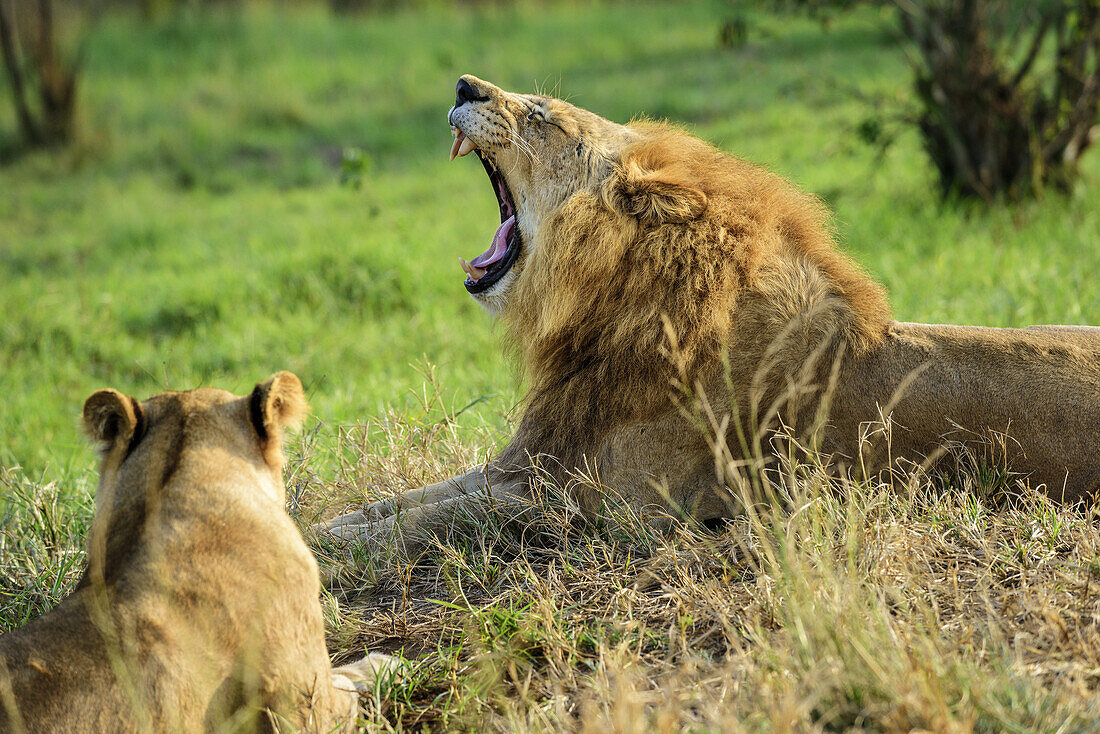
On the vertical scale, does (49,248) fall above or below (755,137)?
below

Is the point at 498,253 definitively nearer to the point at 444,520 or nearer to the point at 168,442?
the point at 444,520

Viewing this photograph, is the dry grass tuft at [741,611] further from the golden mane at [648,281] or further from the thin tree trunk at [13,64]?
the thin tree trunk at [13,64]

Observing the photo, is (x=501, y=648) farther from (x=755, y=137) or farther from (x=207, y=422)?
(x=755, y=137)

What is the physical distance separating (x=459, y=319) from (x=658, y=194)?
3.40 metres

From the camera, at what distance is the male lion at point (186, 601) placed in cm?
205

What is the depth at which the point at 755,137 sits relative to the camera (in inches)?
414

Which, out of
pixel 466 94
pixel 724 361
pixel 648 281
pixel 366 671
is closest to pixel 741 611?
pixel 724 361

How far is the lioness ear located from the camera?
232 cm

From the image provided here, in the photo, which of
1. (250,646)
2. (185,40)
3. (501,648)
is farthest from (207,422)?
(185,40)

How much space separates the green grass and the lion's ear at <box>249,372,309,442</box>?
0.44 metres

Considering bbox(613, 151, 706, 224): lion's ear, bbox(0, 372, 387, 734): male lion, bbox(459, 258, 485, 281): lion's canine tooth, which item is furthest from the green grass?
bbox(613, 151, 706, 224): lion's ear

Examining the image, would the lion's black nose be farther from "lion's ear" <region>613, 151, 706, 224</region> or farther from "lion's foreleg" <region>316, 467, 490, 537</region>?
"lion's foreleg" <region>316, 467, 490, 537</region>

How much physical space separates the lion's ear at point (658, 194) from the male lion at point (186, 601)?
129 cm

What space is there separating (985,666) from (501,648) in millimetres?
1107
